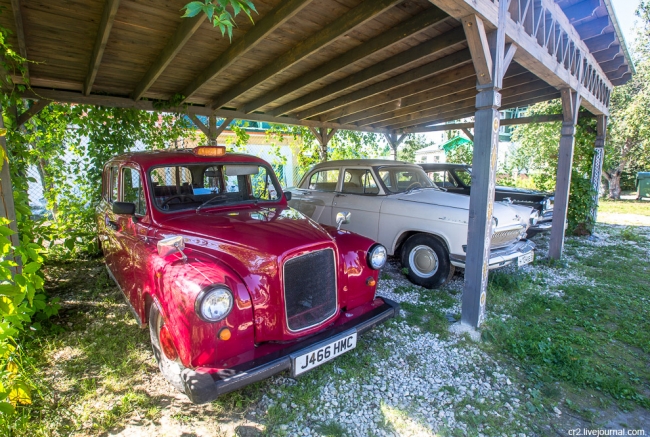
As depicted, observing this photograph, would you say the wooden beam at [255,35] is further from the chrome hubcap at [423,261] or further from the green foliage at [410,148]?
the green foliage at [410,148]

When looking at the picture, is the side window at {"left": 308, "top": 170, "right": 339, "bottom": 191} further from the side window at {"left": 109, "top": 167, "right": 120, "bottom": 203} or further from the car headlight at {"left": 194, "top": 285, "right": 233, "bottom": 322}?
the car headlight at {"left": 194, "top": 285, "right": 233, "bottom": 322}

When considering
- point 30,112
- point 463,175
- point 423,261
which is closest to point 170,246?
point 423,261

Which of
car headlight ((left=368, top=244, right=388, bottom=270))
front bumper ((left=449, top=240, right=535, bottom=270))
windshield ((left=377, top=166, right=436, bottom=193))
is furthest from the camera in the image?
windshield ((left=377, top=166, right=436, bottom=193))

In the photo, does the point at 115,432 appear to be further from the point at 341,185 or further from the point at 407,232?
the point at 341,185

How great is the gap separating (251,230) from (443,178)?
6.79 meters

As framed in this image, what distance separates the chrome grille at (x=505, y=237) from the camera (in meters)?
4.70

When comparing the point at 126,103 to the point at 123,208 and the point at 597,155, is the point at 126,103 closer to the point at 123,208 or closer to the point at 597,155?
the point at 123,208

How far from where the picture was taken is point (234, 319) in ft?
7.41

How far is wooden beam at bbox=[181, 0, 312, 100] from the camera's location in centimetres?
341

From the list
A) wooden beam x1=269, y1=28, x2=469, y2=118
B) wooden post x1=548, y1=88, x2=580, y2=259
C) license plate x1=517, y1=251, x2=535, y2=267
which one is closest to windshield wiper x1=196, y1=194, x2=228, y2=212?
wooden beam x1=269, y1=28, x2=469, y2=118

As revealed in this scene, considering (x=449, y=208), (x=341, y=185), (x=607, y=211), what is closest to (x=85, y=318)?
(x=341, y=185)

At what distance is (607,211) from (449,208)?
40.3ft

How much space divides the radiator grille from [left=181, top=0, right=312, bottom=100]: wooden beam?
251 centimetres

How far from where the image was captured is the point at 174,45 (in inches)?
159
